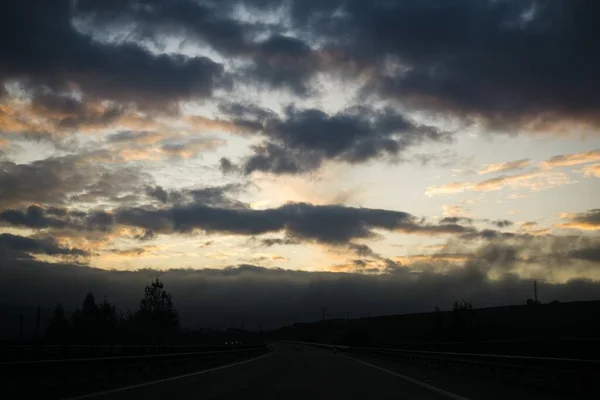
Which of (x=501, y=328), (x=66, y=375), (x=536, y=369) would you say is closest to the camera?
(x=66, y=375)

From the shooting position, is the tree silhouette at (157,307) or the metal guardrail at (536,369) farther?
the tree silhouette at (157,307)

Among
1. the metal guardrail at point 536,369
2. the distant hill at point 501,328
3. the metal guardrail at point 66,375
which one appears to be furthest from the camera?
the distant hill at point 501,328

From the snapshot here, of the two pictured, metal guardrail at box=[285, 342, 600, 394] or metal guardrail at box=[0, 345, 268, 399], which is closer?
metal guardrail at box=[0, 345, 268, 399]

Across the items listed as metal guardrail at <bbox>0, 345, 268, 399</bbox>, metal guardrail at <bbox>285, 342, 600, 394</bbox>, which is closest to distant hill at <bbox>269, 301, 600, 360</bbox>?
metal guardrail at <bbox>285, 342, 600, 394</bbox>

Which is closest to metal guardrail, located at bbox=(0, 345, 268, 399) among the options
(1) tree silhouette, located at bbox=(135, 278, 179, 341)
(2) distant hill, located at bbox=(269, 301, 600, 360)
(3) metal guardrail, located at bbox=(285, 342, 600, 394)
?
(3) metal guardrail, located at bbox=(285, 342, 600, 394)

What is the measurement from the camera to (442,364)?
38406mm

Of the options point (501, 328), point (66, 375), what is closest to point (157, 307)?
point (501, 328)

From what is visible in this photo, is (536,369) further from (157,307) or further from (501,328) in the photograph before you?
(157,307)

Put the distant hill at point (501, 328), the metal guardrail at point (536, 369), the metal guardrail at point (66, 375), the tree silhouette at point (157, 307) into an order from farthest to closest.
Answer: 1. the tree silhouette at point (157, 307)
2. the distant hill at point (501, 328)
3. the metal guardrail at point (536, 369)
4. the metal guardrail at point (66, 375)

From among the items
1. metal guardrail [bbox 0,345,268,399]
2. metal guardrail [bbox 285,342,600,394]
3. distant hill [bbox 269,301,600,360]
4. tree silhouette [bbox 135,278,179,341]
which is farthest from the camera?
tree silhouette [bbox 135,278,179,341]

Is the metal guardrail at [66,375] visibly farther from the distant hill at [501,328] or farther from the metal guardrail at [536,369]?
the distant hill at [501,328]

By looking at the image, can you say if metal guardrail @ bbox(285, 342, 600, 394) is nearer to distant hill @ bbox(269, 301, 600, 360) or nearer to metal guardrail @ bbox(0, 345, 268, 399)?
distant hill @ bbox(269, 301, 600, 360)

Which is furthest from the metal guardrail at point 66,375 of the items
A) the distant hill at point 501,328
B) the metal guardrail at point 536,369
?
the distant hill at point 501,328

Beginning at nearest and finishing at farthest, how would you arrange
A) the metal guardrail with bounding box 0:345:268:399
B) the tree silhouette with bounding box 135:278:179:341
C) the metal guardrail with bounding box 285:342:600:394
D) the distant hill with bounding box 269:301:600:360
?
the metal guardrail with bounding box 0:345:268:399, the metal guardrail with bounding box 285:342:600:394, the distant hill with bounding box 269:301:600:360, the tree silhouette with bounding box 135:278:179:341
